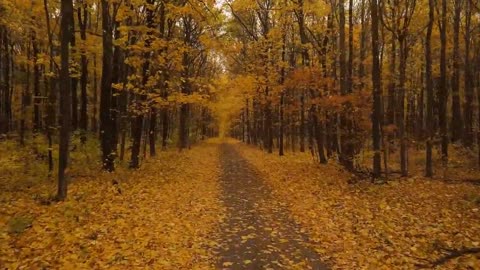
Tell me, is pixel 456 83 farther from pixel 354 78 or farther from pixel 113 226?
pixel 113 226

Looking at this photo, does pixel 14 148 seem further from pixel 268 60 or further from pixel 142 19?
pixel 268 60

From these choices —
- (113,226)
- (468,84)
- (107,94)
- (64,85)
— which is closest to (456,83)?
(468,84)

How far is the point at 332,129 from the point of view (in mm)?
21594

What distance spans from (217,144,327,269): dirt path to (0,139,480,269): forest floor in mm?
26

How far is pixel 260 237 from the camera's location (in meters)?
8.71

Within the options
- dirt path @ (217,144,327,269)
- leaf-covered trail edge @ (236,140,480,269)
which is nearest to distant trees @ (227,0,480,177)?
leaf-covered trail edge @ (236,140,480,269)

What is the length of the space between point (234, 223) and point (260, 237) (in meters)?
1.31

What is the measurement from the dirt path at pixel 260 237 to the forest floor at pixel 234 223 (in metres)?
0.03

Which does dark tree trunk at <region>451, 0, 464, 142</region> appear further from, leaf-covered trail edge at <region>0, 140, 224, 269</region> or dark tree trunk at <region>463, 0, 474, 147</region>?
leaf-covered trail edge at <region>0, 140, 224, 269</region>

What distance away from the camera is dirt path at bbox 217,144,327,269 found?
284 inches

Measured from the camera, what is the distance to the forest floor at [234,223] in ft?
23.8

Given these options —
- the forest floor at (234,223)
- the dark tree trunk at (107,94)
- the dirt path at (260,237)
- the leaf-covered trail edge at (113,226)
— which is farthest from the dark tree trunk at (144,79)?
the dirt path at (260,237)

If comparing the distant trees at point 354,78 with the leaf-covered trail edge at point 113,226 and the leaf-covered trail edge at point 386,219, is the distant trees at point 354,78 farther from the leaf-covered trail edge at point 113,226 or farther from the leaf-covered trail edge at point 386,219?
the leaf-covered trail edge at point 113,226

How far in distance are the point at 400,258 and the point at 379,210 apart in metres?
3.83
